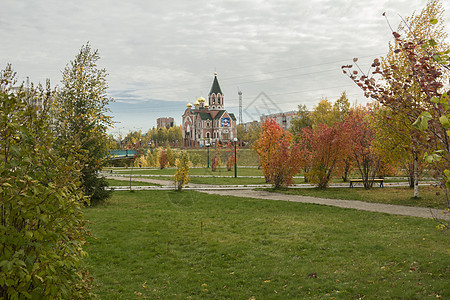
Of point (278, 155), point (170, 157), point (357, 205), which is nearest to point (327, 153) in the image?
point (278, 155)

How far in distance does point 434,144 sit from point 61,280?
4293 mm

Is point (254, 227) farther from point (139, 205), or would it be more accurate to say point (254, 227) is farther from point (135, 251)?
point (139, 205)

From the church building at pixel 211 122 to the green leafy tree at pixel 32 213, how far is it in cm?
8377

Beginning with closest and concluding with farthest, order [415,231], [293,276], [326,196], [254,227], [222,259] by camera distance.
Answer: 1. [293,276]
2. [222,259]
3. [415,231]
4. [254,227]
5. [326,196]

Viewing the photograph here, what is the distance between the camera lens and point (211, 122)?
9000cm

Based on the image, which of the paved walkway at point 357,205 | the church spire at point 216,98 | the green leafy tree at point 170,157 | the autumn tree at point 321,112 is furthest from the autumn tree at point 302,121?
the church spire at point 216,98

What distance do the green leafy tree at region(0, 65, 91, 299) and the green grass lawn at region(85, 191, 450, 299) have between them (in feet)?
7.03

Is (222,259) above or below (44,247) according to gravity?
below

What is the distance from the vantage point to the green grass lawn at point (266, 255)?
5641mm

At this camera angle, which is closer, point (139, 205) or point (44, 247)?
point (44, 247)

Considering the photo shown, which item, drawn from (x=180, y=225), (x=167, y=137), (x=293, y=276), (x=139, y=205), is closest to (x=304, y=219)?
(x=180, y=225)

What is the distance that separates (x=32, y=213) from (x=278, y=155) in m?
17.0

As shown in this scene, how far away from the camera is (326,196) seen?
644 inches

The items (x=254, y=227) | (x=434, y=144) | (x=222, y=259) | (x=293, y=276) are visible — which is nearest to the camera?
(x=434, y=144)
